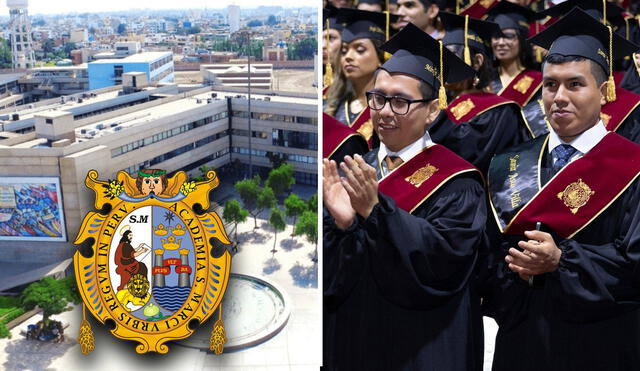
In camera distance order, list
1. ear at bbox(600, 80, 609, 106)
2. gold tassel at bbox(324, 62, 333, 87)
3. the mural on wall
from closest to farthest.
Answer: ear at bbox(600, 80, 609, 106) < the mural on wall < gold tassel at bbox(324, 62, 333, 87)

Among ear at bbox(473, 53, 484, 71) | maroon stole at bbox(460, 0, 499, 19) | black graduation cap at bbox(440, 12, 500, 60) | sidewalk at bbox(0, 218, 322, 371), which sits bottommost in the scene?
sidewalk at bbox(0, 218, 322, 371)

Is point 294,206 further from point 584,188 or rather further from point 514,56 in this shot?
point 514,56

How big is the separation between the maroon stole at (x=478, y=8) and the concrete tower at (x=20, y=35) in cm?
353

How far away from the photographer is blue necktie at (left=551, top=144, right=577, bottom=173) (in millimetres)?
3418

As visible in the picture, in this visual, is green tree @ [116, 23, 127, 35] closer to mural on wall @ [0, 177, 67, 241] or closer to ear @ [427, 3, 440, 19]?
mural on wall @ [0, 177, 67, 241]

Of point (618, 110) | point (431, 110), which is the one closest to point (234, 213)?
point (431, 110)

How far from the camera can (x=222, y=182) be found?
3.65 m

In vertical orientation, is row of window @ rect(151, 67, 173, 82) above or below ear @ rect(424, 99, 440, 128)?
above

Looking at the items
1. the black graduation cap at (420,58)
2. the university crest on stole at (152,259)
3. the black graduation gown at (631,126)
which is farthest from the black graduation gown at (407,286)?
the black graduation gown at (631,126)

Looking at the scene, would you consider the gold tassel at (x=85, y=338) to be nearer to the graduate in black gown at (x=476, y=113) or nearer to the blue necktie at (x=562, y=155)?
the graduate in black gown at (x=476, y=113)

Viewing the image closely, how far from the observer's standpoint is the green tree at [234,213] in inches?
143

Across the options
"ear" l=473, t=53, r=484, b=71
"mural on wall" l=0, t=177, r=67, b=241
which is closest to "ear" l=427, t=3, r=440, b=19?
"ear" l=473, t=53, r=484, b=71

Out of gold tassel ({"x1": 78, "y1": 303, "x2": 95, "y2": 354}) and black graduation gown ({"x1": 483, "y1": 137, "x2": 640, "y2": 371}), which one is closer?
black graduation gown ({"x1": 483, "y1": 137, "x2": 640, "y2": 371})

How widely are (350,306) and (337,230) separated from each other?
521 millimetres
